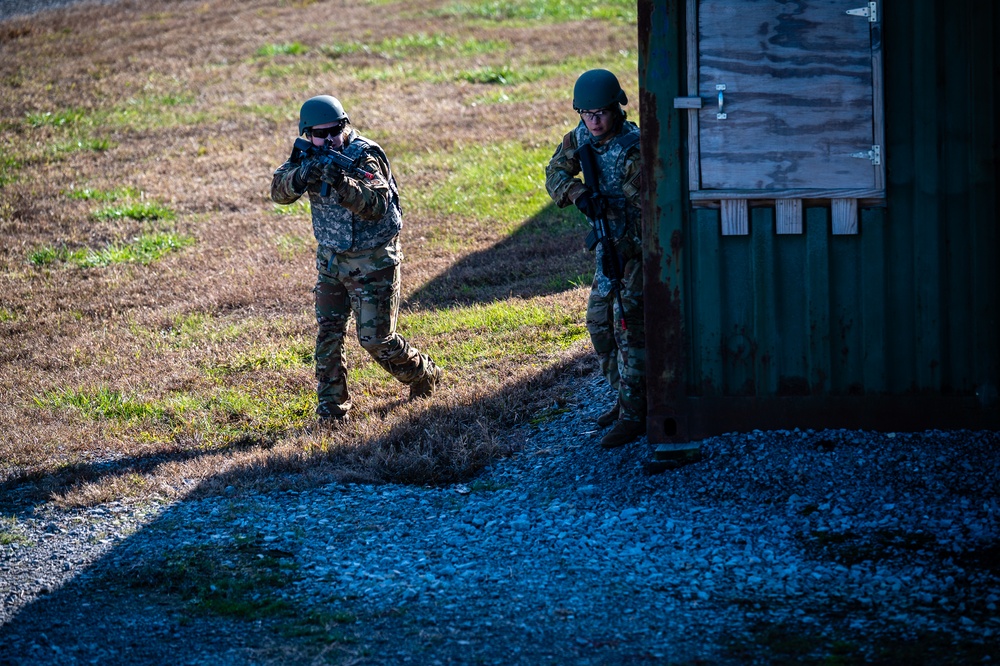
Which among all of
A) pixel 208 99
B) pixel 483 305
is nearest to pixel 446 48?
pixel 208 99

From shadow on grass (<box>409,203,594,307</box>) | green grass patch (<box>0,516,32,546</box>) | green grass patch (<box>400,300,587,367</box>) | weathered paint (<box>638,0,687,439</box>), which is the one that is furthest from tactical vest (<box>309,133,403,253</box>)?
shadow on grass (<box>409,203,594,307</box>)

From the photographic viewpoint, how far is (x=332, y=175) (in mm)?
7156

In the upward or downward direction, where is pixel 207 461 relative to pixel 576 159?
downward

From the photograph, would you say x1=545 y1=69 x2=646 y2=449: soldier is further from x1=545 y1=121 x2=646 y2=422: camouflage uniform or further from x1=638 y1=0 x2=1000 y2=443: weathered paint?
x1=638 y1=0 x2=1000 y2=443: weathered paint

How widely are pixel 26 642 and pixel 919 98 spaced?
4.87 meters

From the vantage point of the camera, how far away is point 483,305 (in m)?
10.0

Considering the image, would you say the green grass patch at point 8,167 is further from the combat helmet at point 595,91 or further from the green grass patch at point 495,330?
the combat helmet at point 595,91

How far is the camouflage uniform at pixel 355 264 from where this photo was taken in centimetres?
732

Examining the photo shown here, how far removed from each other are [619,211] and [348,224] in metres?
1.91

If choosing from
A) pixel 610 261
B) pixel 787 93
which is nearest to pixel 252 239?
pixel 610 261

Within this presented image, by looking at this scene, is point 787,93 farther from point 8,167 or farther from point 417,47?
point 417,47

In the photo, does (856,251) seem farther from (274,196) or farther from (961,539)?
(274,196)

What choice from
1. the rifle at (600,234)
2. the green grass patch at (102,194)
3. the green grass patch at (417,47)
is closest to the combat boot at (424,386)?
the rifle at (600,234)

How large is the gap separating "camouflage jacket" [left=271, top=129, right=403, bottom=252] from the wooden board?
2.48 metres
